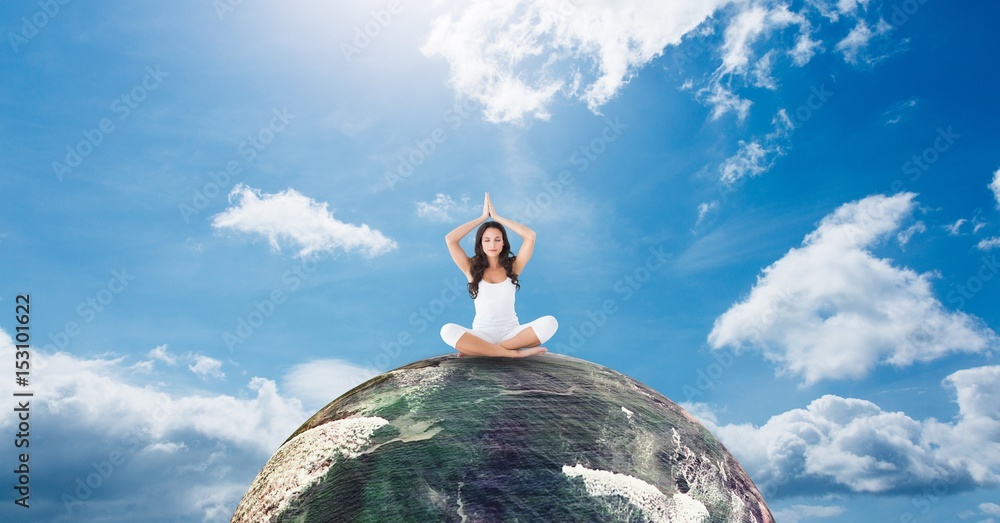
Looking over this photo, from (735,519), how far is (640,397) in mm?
1366

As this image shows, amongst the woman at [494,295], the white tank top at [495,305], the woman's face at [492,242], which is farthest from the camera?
the woman's face at [492,242]

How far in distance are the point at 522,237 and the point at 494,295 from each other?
3.33 feet

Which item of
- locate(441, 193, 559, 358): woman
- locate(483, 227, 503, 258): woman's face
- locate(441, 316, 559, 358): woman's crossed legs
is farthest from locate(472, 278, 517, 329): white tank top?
locate(483, 227, 503, 258): woman's face

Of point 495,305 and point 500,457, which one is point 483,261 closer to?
point 495,305

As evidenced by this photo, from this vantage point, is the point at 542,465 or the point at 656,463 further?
the point at 656,463

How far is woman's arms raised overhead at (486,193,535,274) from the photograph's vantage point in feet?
29.2

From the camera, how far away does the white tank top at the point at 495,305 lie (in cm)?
811

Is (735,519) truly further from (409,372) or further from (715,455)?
(409,372)

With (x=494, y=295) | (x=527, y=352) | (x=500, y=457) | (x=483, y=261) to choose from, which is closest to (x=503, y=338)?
(x=527, y=352)

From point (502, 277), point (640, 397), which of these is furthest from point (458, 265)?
point (640, 397)

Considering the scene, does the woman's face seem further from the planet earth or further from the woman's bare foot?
the planet earth

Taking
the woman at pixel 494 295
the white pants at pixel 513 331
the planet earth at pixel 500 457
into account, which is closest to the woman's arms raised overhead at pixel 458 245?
the woman at pixel 494 295

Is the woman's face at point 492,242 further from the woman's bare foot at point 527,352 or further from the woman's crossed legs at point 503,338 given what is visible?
the woman's bare foot at point 527,352

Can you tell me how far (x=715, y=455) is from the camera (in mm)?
7059
